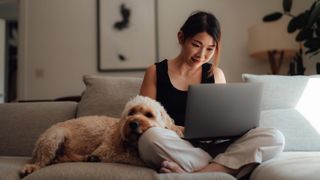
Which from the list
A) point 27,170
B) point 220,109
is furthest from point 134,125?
point 27,170

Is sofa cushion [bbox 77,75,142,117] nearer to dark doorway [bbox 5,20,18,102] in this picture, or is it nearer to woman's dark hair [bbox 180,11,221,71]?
woman's dark hair [bbox 180,11,221,71]

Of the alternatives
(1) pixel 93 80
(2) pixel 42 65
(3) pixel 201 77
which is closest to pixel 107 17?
(2) pixel 42 65

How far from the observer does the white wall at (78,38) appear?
3641 millimetres

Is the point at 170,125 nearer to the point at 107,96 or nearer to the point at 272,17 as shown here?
the point at 107,96

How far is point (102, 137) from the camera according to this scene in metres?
1.75

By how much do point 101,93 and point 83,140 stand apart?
422 millimetres

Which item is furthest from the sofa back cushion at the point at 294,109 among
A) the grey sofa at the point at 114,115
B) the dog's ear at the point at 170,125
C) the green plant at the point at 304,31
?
the green plant at the point at 304,31

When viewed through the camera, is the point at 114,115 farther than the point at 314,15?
No

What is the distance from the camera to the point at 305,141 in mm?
1815

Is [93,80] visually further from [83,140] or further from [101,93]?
[83,140]

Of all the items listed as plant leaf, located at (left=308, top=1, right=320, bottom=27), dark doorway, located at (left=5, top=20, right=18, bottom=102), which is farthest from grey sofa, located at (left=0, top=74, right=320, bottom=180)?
dark doorway, located at (left=5, top=20, right=18, bottom=102)

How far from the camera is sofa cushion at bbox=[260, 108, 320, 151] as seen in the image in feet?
5.95

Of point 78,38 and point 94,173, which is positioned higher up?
point 78,38

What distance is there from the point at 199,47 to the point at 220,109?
1.51 ft
